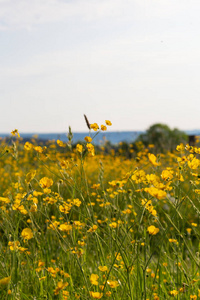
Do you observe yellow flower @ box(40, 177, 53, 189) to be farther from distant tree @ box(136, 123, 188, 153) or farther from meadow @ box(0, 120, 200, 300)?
distant tree @ box(136, 123, 188, 153)

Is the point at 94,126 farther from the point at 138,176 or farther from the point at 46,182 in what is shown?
the point at 46,182

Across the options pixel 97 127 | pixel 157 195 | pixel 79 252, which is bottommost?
pixel 79 252

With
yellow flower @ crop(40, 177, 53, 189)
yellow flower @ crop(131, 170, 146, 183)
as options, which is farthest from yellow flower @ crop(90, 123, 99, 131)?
yellow flower @ crop(40, 177, 53, 189)

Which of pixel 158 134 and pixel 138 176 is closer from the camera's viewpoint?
pixel 138 176

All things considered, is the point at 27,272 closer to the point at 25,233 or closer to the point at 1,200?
the point at 1,200

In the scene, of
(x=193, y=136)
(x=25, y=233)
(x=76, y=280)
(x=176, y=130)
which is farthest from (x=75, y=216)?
(x=176, y=130)

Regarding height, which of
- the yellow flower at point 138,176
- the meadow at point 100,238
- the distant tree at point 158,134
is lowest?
the meadow at point 100,238

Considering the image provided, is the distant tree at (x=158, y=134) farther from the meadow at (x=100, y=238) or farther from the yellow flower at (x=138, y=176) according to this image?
the yellow flower at (x=138, y=176)

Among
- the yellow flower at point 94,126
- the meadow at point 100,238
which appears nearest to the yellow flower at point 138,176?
the meadow at point 100,238

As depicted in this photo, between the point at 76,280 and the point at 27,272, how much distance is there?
1.15 feet

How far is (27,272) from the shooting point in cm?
251

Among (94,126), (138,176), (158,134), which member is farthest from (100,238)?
(158,134)

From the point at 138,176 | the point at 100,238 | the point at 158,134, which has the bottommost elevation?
the point at 100,238

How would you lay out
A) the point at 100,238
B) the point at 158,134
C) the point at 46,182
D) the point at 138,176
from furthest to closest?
1. the point at 158,134
2. the point at 100,238
3. the point at 138,176
4. the point at 46,182
